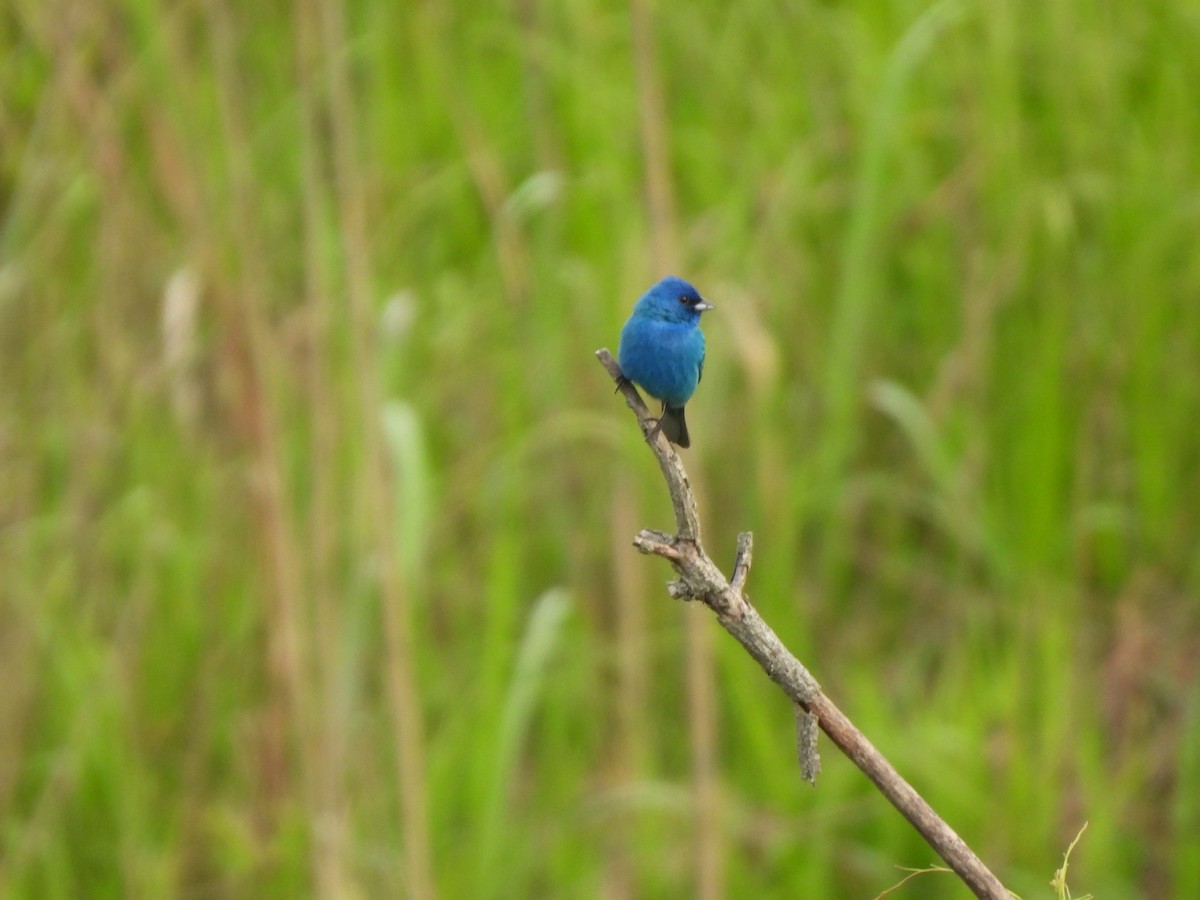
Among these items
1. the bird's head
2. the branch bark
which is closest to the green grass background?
the bird's head

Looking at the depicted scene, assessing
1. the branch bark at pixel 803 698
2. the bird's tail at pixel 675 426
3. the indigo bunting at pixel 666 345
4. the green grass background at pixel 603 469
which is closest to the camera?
the branch bark at pixel 803 698

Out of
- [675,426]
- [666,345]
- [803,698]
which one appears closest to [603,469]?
[675,426]

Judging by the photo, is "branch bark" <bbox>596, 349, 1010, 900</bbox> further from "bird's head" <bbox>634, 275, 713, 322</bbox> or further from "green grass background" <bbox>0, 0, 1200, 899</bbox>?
"green grass background" <bbox>0, 0, 1200, 899</bbox>

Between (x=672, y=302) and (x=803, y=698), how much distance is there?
4.63ft

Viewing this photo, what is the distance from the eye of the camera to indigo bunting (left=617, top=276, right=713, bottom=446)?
6.22 ft

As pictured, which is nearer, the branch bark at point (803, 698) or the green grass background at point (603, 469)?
the branch bark at point (803, 698)

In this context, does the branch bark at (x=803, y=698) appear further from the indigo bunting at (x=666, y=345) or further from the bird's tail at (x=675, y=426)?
the bird's tail at (x=675, y=426)

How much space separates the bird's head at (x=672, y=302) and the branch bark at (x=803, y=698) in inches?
43.4

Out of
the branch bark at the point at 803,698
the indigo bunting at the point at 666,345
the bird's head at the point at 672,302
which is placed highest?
the bird's head at the point at 672,302

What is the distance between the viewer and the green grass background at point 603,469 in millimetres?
2441

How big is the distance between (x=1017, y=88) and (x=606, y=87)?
87 cm

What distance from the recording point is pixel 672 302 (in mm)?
2006

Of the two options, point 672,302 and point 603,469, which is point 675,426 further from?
point 603,469

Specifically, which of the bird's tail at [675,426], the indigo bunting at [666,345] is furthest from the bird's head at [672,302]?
the bird's tail at [675,426]
